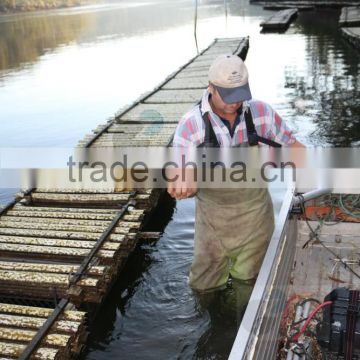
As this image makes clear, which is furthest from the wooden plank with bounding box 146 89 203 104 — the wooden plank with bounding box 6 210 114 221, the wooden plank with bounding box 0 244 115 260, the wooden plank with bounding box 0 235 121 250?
the wooden plank with bounding box 0 244 115 260

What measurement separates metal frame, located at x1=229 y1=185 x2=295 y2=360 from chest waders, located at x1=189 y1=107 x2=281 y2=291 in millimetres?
283

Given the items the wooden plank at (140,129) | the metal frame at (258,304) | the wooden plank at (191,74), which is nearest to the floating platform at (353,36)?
the wooden plank at (191,74)

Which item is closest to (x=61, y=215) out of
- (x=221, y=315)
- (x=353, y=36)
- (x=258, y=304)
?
(x=221, y=315)

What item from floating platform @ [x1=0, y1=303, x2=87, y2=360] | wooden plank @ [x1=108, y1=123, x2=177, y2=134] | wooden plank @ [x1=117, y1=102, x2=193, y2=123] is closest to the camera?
floating platform @ [x1=0, y1=303, x2=87, y2=360]

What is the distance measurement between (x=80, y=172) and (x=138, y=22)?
2152 inches

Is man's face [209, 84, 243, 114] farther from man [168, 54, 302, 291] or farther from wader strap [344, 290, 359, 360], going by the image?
wader strap [344, 290, 359, 360]

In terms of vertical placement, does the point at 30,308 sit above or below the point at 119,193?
below

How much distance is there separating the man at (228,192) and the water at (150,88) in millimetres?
927

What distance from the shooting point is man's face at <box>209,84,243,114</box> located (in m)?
4.32

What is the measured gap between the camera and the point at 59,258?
7113 millimetres

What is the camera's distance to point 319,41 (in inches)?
1321

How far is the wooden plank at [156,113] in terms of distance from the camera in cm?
1384

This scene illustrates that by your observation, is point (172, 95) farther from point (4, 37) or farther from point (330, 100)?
point (4, 37)

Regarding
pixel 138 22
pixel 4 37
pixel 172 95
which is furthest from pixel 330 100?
pixel 138 22
